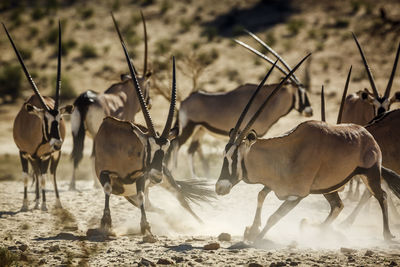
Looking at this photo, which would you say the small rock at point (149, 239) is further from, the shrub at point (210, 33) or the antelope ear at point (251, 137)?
the shrub at point (210, 33)

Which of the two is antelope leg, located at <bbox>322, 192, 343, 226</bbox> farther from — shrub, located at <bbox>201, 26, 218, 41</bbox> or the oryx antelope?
shrub, located at <bbox>201, 26, 218, 41</bbox>

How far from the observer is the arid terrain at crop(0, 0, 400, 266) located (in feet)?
19.8

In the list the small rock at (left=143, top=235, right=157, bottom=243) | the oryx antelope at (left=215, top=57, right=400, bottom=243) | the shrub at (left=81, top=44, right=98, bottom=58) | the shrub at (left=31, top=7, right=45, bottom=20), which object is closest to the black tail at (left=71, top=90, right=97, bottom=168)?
the small rock at (left=143, top=235, right=157, bottom=243)

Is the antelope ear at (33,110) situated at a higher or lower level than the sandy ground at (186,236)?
higher

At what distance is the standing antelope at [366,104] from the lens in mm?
9594

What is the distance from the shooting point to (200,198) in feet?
25.7

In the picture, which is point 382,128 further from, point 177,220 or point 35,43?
point 35,43

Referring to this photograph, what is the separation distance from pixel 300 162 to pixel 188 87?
17.2 metres

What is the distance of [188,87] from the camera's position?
2330 centimetres

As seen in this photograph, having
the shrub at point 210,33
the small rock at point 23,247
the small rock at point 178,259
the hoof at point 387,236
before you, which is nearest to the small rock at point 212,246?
the small rock at point 178,259

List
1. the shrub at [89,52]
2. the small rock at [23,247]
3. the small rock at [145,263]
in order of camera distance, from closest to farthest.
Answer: the small rock at [145,263], the small rock at [23,247], the shrub at [89,52]

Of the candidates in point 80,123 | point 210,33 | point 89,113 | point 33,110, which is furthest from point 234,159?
point 210,33

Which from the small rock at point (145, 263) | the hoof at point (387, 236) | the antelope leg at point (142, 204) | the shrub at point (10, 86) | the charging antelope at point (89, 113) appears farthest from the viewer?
the shrub at point (10, 86)

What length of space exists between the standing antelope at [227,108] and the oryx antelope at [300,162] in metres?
4.81
